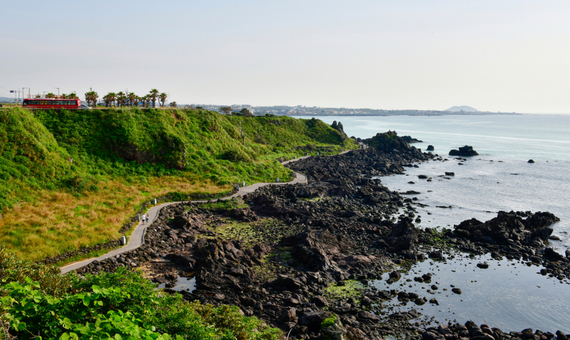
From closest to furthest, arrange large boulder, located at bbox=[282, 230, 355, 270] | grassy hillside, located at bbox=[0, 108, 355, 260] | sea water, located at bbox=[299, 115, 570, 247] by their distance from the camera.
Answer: large boulder, located at bbox=[282, 230, 355, 270]
grassy hillside, located at bbox=[0, 108, 355, 260]
sea water, located at bbox=[299, 115, 570, 247]

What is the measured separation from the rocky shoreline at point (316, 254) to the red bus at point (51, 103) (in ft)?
123

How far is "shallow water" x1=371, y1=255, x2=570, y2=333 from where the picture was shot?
29531 millimetres

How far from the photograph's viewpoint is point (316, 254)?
122ft

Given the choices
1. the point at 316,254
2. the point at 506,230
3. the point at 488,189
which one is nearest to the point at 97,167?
the point at 316,254

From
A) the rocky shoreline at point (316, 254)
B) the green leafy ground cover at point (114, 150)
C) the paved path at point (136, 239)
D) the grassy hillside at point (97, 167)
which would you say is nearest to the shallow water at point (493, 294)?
the rocky shoreline at point (316, 254)

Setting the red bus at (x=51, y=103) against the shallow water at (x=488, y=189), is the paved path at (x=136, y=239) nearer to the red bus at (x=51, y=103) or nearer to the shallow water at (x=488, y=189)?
the red bus at (x=51, y=103)

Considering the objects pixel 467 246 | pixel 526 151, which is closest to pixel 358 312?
pixel 467 246

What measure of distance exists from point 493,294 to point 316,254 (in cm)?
1782

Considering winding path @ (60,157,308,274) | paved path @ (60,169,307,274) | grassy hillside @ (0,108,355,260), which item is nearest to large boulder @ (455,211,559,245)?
winding path @ (60,157,308,274)

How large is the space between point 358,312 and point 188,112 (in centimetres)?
7354

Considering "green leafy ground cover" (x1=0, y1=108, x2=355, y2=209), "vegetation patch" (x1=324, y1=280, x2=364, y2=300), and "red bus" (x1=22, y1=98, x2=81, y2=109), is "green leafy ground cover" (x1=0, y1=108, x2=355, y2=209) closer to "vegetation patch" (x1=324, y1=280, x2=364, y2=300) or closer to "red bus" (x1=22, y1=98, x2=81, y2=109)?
"red bus" (x1=22, y1=98, x2=81, y2=109)

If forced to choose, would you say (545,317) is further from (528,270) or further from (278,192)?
(278,192)

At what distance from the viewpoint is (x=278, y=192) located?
65812 millimetres

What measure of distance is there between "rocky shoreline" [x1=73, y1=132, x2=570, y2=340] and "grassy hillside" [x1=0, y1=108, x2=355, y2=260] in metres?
6.90
